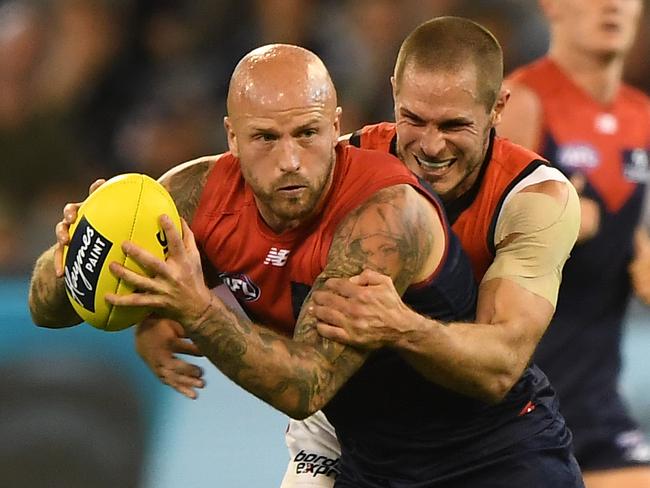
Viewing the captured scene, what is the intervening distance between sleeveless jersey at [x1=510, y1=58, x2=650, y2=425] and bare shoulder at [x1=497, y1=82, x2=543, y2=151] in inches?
1.5

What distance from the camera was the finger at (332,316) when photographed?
3.12 m

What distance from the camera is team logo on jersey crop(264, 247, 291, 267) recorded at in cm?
353

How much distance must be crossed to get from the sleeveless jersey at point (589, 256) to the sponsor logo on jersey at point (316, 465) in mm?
1324

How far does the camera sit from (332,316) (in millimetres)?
3123

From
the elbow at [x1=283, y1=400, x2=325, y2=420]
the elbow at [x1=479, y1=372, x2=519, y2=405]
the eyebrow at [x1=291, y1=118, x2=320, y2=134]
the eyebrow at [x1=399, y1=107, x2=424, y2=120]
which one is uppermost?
the eyebrow at [x1=399, y1=107, x2=424, y2=120]

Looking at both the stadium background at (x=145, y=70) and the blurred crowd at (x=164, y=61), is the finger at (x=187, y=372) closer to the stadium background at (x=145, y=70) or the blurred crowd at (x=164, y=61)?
the stadium background at (x=145, y=70)

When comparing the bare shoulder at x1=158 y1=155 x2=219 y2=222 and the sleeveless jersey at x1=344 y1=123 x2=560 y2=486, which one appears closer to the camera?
the sleeveless jersey at x1=344 y1=123 x2=560 y2=486

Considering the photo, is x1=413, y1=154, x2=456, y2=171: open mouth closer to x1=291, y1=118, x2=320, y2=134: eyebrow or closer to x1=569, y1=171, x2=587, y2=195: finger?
x1=291, y1=118, x2=320, y2=134: eyebrow

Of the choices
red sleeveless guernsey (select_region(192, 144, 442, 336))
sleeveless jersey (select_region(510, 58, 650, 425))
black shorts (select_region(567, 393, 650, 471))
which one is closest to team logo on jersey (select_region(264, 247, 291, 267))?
red sleeveless guernsey (select_region(192, 144, 442, 336))

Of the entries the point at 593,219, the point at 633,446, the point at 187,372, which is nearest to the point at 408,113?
the point at 187,372

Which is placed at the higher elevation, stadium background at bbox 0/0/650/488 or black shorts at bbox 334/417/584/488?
stadium background at bbox 0/0/650/488

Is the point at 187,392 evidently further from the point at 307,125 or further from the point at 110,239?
the point at 307,125

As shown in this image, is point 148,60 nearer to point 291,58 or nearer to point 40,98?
point 40,98

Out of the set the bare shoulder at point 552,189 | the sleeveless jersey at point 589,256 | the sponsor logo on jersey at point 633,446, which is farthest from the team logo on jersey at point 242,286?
the sponsor logo on jersey at point 633,446
